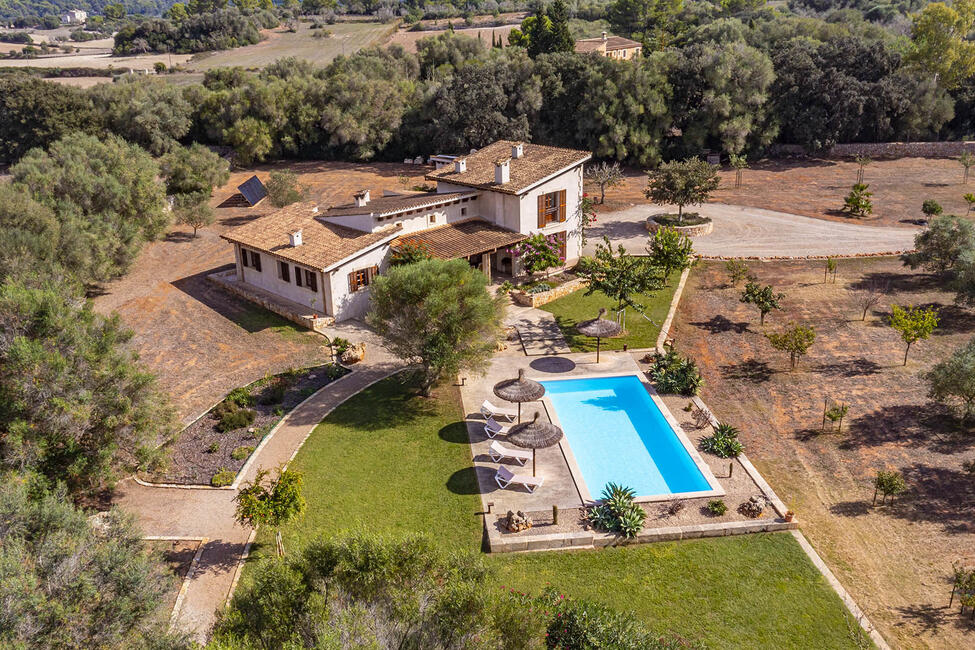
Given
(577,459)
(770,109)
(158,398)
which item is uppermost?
(770,109)

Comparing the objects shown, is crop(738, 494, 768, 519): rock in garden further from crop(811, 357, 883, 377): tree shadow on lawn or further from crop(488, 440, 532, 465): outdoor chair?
crop(811, 357, 883, 377): tree shadow on lawn

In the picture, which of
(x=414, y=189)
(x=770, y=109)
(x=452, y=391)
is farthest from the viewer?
(x=770, y=109)

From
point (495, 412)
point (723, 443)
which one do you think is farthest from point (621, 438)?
point (495, 412)

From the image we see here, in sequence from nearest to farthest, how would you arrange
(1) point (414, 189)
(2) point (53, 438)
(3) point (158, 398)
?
(2) point (53, 438) → (3) point (158, 398) → (1) point (414, 189)

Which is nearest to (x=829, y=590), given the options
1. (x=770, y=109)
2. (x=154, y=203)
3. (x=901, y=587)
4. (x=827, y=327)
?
(x=901, y=587)

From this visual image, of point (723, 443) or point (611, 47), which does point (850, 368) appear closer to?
point (723, 443)

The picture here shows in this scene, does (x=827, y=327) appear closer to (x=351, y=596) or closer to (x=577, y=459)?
(x=577, y=459)
